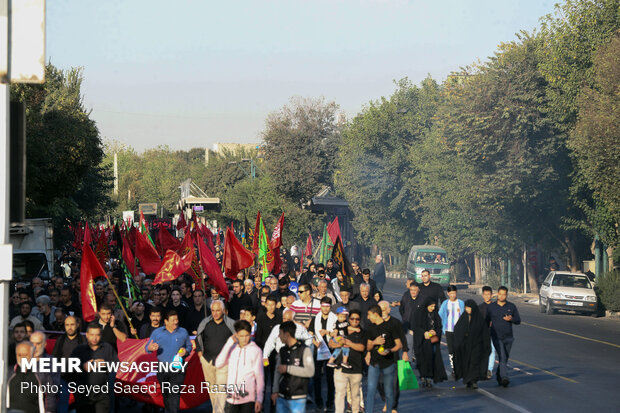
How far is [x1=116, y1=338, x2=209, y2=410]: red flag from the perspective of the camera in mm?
12094

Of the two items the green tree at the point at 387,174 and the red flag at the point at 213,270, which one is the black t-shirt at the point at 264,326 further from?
the green tree at the point at 387,174

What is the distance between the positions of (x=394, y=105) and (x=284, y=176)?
386 inches

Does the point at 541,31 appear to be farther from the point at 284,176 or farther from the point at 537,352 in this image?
the point at 284,176

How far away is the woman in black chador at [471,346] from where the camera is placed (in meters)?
15.1

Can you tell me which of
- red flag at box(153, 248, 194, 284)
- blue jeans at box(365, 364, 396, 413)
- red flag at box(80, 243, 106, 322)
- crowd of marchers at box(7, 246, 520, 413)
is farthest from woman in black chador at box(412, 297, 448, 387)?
red flag at box(80, 243, 106, 322)

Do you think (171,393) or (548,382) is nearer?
(171,393)

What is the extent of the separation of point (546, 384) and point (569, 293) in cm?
1850

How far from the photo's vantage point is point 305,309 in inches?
515

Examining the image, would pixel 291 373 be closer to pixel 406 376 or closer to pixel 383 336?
pixel 383 336

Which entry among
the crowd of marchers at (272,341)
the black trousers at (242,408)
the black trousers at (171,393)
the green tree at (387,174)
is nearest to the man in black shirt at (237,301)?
the crowd of marchers at (272,341)

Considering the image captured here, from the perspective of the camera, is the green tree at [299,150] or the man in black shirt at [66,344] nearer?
the man in black shirt at [66,344]

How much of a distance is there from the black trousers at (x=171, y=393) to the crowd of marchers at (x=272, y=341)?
15 mm

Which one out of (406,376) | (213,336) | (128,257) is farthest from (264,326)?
(128,257)

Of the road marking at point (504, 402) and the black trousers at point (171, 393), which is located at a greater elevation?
the black trousers at point (171, 393)
